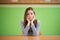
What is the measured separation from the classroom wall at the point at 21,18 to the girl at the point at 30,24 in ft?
0.11

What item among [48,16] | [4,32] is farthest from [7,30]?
[48,16]

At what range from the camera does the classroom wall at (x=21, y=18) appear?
1.62 m

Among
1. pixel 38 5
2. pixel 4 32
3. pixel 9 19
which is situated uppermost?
pixel 38 5

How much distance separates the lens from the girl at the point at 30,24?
1.63 meters

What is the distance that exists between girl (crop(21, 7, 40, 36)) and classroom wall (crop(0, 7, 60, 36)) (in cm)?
3

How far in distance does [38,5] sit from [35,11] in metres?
0.06

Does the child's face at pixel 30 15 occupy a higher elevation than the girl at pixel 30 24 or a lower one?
higher

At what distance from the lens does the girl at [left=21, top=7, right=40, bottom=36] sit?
163 cm

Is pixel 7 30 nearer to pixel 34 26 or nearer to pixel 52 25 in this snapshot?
pixel 34 26

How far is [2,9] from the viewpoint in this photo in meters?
1.61

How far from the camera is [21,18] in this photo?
5.40ft

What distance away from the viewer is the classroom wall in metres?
1.62

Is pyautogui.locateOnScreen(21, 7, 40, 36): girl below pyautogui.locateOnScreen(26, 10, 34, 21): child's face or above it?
below

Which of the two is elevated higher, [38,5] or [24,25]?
[38,5]
